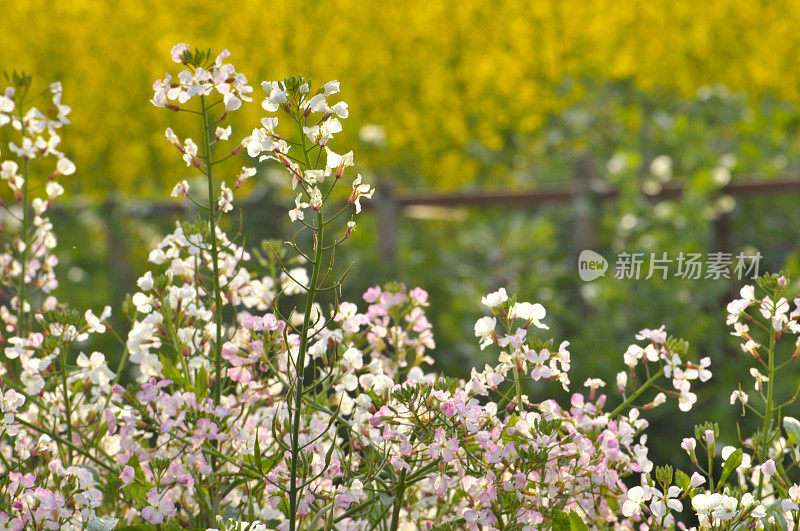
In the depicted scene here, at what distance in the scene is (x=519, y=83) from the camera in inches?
286

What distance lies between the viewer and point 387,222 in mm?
5066

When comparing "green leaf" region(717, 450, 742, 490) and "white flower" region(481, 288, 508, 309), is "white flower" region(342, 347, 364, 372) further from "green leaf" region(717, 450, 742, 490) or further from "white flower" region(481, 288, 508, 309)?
"green leaf" region(717, 450, 742, 490)

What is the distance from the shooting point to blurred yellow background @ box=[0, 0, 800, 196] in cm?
728

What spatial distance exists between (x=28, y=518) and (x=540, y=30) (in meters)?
6.78

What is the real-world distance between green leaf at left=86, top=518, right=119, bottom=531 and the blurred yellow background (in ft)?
17.8

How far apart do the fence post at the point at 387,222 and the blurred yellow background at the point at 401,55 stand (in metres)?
1.57

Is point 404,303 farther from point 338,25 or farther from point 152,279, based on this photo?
point 338,25

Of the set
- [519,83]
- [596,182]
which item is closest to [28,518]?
[596,182]

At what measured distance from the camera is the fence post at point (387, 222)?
16.5ft

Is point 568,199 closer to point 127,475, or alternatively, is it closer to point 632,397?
point 632,397

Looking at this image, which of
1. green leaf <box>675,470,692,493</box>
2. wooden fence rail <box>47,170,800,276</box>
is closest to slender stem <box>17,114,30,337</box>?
green leaf <box>675,470,692,493</box>

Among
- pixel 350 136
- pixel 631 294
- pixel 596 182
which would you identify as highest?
pixel 350 136

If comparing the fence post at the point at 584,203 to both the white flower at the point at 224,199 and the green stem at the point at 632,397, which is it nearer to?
the green stem at the point at 632,397

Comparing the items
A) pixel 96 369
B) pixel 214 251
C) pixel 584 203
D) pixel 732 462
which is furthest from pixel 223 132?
pixel 584 203
